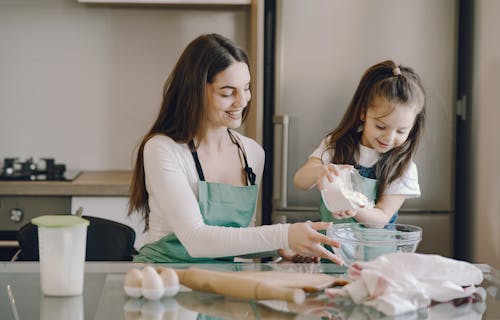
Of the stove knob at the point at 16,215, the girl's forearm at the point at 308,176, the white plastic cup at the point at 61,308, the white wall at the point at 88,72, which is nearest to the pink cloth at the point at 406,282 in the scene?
the white plastic cup at the point at 61,308

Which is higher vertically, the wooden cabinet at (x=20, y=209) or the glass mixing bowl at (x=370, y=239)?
the glass mixing bowl at (x=370, y=239)

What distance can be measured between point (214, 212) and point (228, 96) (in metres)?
0.29

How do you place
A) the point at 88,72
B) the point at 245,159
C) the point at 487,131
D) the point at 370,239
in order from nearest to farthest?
the point at 370,239 < the point at 245,159 < the point at 487,131 < the point at 88,72

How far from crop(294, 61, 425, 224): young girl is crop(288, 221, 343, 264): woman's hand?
0.47m

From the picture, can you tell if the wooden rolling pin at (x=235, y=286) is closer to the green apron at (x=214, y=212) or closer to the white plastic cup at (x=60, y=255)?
the white plastic cup at (x=60, y=255)

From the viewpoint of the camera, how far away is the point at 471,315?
1.44 m

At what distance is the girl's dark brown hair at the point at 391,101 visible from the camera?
95.6 inches

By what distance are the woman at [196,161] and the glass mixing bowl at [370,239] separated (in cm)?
29

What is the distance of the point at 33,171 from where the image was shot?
3348 mm

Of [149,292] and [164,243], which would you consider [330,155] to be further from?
[149,292]

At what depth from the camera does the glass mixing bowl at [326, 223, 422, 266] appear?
66.6 inches

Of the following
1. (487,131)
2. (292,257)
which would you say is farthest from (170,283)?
(487,131)

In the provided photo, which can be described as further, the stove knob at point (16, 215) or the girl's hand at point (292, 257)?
the stove knob at point (16, 215)

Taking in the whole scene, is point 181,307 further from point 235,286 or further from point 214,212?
point 214,212
